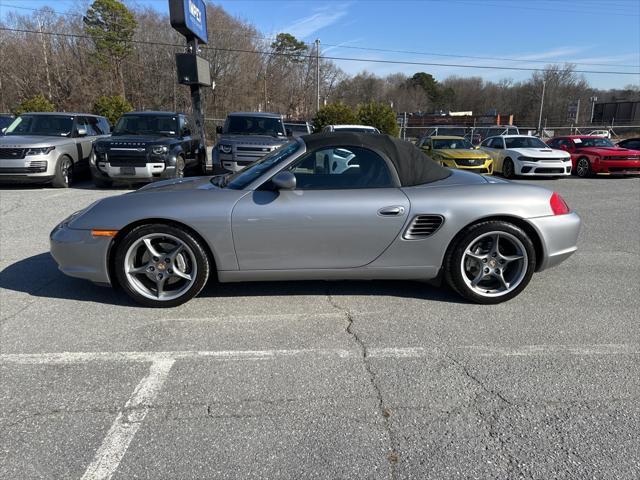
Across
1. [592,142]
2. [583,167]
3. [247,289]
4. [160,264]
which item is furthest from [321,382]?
[592,142]

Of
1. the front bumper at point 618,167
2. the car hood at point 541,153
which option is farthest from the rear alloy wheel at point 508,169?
the front bumper at point 618,167

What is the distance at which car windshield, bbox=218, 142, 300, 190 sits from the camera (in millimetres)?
3712

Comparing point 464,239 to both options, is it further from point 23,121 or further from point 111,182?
point 23,121

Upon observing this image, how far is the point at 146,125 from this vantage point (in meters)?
10.6

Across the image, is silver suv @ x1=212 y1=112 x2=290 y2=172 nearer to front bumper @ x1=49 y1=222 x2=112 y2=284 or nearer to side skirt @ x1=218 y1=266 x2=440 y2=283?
front bumper @ x1=49 y1=222 x2=112 y2=284

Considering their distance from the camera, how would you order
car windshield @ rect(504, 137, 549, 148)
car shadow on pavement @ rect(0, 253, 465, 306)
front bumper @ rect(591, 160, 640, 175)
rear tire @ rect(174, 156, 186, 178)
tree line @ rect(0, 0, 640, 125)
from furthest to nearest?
tree line @ rect(0, 0, 640, 125)
car windshield @ rect(504, 137, 549, 148)
front bumper @ rect(591, 160, 640, 175)
rear tire @ rect(174, 156, 186, 178)
car shadow on pavement @ rect(0, 253, 465, 306)

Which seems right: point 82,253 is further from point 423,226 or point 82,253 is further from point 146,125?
point 146,125

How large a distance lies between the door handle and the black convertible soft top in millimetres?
252

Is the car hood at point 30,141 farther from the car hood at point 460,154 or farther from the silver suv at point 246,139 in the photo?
the car hood at point 460,154

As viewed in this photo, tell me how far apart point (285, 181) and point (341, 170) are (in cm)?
52

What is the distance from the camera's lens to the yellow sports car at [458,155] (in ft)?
41.7

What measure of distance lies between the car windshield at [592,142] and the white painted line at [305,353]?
46.5 feet

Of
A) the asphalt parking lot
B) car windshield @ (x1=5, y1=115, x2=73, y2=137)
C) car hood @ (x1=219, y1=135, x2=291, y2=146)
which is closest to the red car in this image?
car hood @ (x1=219, y1=135, x2=291, y2=146)

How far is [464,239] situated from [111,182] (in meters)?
8.77
